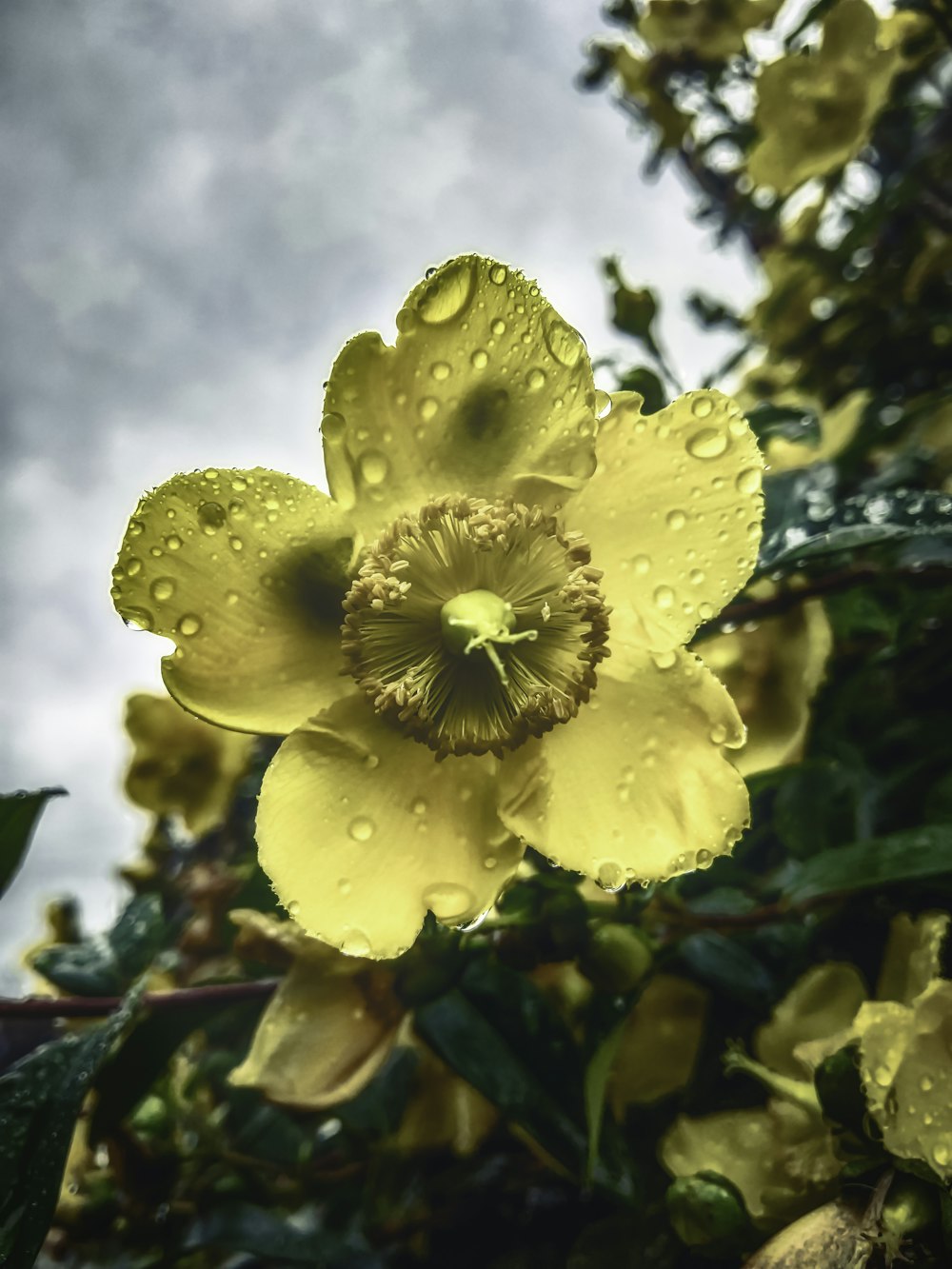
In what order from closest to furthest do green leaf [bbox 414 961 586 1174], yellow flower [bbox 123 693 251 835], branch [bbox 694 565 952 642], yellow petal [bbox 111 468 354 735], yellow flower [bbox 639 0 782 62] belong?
yellow petal [bbox 111 468 354 735] → green leaf [bbox 414 961 586 1174] → branch [bbox 694 565 952 642] → yellow flower [bbox 123 693 251 835] → yellow flower [bbox 639 0 782 62]

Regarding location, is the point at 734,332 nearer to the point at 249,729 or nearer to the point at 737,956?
the point at 737,956

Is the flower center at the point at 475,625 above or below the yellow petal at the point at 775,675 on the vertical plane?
above

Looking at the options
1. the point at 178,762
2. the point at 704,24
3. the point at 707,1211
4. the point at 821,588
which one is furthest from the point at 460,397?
the point at 704,24

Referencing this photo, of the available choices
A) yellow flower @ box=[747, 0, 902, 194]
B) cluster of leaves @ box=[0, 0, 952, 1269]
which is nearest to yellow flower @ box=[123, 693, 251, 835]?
cluster of leaves @ box=[0, 0, 952, 1269]

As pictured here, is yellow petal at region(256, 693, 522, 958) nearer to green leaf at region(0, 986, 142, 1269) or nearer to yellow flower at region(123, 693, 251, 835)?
green leaf at region(0, 986, 142, 1269)

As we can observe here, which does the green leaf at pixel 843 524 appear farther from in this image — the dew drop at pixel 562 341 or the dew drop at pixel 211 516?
the dew drop at pixel 211 516

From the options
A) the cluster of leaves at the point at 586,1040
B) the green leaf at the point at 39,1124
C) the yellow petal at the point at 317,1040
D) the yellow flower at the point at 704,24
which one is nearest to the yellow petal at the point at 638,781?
the cluster of leaves at the point at 586,1040
